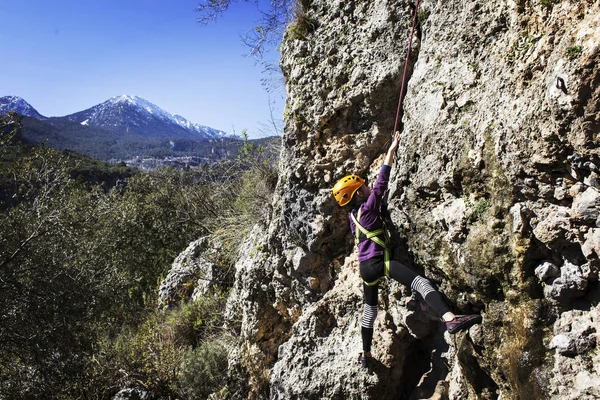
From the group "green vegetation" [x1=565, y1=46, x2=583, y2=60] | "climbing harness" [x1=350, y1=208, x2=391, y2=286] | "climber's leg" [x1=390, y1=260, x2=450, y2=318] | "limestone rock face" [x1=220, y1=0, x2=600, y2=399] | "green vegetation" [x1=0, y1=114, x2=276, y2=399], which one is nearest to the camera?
"green vegetation" [x1=565, y1=46, x2=583, y2=60]

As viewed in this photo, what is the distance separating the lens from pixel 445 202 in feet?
10.7

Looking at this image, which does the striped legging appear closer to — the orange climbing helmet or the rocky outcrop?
the orange climbing helmet

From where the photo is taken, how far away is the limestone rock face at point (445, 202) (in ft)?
8.18

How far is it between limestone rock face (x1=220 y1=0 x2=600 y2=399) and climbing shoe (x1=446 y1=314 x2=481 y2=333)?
0.08 m

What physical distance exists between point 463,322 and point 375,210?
1.24 metres

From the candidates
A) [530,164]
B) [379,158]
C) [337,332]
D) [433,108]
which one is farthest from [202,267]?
[530,164]

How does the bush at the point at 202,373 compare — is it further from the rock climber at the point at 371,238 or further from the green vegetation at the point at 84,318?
the rock climber at the point at 371,238

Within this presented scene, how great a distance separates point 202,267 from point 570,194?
7.89 meters

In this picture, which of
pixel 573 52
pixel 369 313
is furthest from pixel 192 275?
pixel 573 52

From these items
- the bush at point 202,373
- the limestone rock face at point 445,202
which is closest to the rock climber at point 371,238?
A: the limestone rock face at point 445,202

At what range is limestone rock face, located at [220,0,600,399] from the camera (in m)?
2.49

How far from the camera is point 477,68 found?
320 centimetres

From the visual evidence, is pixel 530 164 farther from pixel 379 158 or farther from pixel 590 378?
pixel 379 158

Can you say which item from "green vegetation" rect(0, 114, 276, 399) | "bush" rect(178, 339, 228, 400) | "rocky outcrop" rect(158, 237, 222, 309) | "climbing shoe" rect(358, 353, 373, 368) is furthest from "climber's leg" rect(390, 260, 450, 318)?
"rocky outcrop" rect(158, 237, 222, 309)
